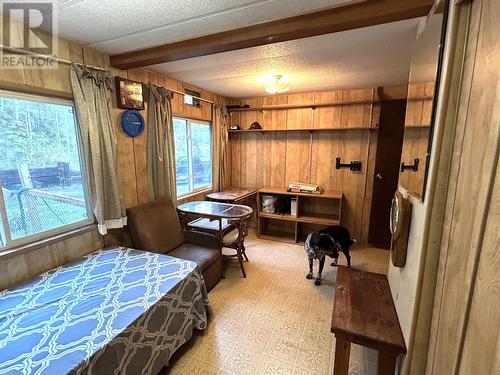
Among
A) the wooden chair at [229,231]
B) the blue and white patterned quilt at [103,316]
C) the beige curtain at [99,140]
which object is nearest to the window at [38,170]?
the beige curtain at [99,140]

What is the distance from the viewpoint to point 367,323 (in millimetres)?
1435

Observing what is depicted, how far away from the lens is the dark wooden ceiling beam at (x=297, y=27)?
4.37ft

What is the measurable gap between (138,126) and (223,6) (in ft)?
Result: 5.18

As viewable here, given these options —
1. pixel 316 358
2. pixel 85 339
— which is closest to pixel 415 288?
pixel 316 358

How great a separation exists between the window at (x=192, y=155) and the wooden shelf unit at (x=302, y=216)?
1.02 metres

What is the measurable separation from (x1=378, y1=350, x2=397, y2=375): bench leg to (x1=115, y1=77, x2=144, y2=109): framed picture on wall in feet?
9.41

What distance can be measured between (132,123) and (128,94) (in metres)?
0.28

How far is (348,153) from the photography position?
3727 millimetres

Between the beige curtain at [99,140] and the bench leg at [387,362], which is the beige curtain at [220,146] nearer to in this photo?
the beige curtain at [99,140]

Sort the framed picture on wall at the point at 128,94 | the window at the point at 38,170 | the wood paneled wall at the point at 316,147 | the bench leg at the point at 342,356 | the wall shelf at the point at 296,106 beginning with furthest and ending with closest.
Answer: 1. the wood paneled wall at the point at 316,147
2. the wall shelf at the point at 296,106
3. the framed picture on wall at the point at 128,94
4. the window at the point at 38,170
5. the bench leg at the point at 342,356

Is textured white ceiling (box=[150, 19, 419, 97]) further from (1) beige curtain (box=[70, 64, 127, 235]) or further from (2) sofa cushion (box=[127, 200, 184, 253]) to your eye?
(2) sofa cushion (box=[127, 200, 184, 253])

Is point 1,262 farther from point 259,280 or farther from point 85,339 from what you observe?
point 259,280

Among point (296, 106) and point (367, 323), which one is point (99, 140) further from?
point (296, 106)

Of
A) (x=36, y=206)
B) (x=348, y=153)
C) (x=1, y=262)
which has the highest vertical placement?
(x=348, y=153)
